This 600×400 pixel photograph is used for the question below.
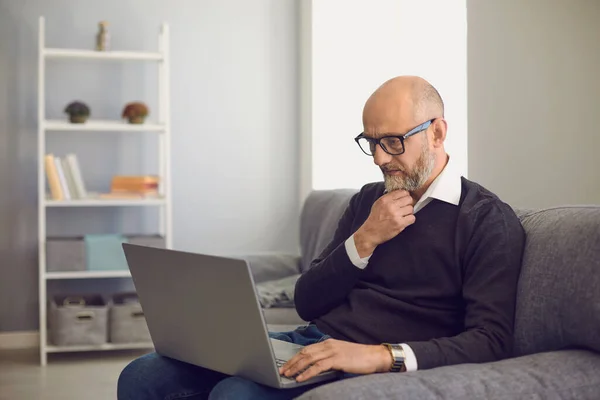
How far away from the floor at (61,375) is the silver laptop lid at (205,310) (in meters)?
1.86

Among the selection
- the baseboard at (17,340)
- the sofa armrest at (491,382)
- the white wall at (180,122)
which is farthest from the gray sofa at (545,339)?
the baseboard at (17,340)

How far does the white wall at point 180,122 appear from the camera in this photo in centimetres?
443

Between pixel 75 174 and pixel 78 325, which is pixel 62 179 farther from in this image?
pixel 78 325

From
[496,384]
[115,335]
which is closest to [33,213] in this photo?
[115,335]

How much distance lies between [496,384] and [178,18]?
11.6 ft

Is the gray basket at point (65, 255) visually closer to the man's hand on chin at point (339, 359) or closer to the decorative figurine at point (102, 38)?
the decorative figurine at point (102, 38)

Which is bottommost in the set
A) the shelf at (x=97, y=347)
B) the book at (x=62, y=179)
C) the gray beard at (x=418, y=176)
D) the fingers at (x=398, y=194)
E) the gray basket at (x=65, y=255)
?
the shelf at (x=97, y=347)

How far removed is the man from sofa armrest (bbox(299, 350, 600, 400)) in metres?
0.14

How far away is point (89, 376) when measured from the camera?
386cm

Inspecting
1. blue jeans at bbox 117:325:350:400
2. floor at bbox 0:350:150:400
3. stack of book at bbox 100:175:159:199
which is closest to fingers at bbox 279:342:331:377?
blue jeans at bbox 117:325:350:400

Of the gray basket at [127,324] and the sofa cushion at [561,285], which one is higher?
the sofa cushion at [561,285]

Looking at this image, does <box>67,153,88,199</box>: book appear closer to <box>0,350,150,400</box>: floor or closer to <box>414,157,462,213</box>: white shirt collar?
<box>0,350,150,400</box>: floor

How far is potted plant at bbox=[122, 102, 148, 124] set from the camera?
4.26 m

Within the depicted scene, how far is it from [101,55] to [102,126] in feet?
1.15
